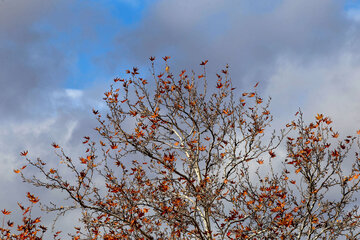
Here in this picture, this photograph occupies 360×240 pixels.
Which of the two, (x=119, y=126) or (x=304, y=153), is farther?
(x=119, y=126)

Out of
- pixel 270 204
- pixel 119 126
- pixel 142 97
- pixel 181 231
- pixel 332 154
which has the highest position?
pixel 142 97

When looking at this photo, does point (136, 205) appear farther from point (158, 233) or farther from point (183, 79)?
point (183, 79)

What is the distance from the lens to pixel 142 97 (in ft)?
42.4

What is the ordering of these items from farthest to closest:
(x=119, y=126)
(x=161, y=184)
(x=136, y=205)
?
(x=119, y=126)
(x=161, y=184)
(x=136, y=205)

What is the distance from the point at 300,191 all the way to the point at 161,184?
164 inches

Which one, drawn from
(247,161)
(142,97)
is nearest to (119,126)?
(142,97)

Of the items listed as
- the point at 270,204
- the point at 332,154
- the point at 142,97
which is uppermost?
the point at 142,97

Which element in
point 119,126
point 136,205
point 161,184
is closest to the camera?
point 136,205

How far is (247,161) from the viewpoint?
12.4 meters

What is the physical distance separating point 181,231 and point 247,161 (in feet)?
9.90

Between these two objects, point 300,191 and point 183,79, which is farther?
point 183,79

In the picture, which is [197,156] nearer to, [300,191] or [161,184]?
[161,184]

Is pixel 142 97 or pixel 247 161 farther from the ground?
pixel 142 97

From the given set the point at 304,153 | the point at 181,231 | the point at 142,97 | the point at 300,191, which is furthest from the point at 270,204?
the point at 142,97
